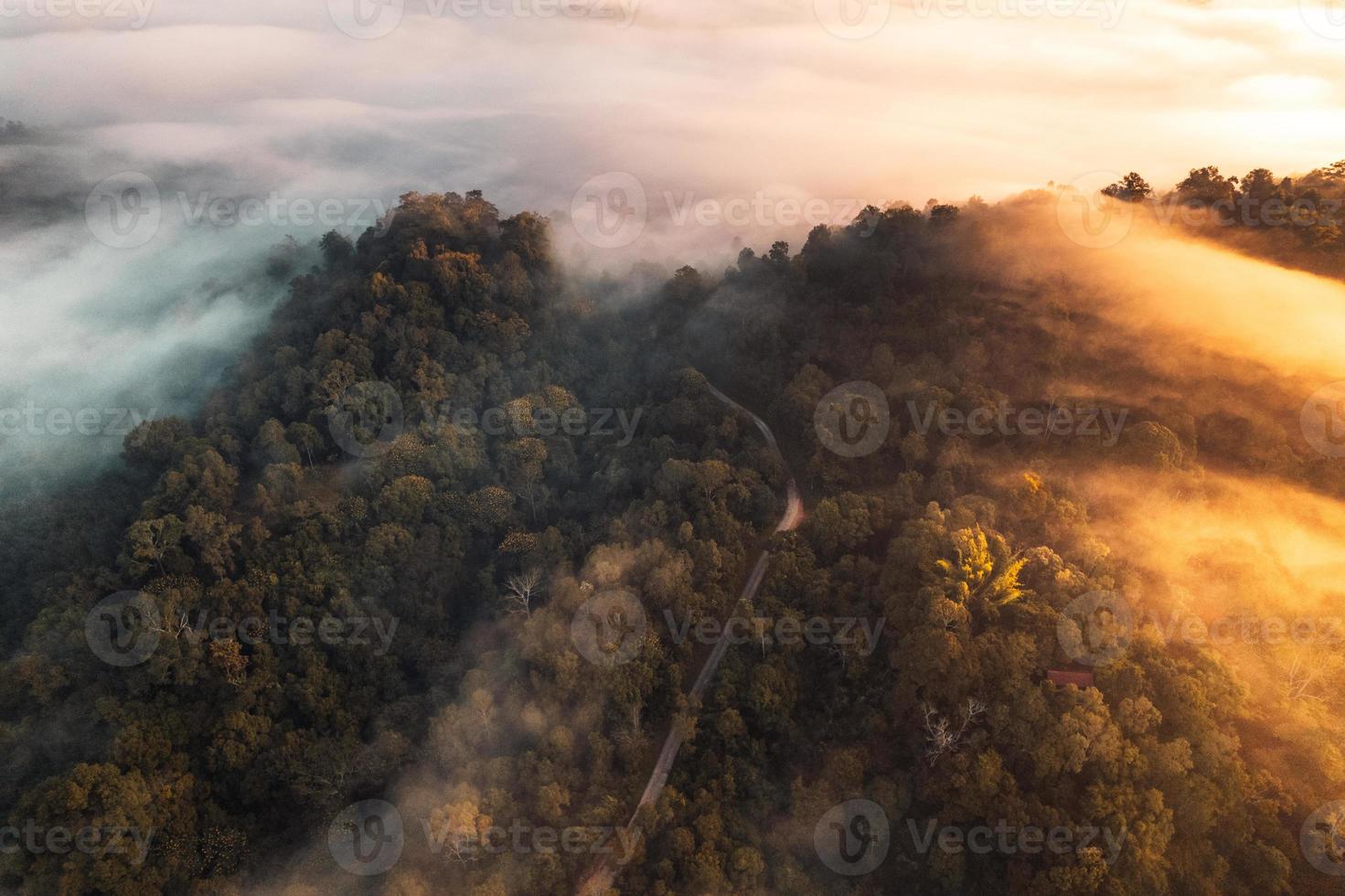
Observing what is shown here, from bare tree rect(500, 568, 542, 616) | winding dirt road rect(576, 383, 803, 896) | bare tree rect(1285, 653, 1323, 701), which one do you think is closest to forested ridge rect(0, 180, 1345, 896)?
bare tree rect(500, 568, 542, 616)

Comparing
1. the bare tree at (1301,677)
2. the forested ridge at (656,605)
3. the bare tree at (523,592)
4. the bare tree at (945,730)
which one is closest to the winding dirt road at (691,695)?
the forested ridge at (656,605)

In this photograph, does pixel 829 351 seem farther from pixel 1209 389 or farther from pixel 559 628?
pixel 559 628

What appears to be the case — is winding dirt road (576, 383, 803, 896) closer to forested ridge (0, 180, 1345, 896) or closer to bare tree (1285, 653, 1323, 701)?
forested ridge (0, 180, 1345, 896)

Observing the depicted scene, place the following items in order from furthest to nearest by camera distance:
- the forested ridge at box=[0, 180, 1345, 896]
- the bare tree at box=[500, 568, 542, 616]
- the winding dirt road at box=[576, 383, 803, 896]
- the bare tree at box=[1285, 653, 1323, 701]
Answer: the bare tree at box=[500, 568, 542, 616] → the winding dirt road at box=[576, 383, 803, 896] → the bare tree at box=[1285, 653, 1323, 701] → the forested ridge at box=[0, 180, 1345, 896]

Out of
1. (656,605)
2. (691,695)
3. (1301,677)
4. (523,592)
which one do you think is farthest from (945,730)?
(523,592)

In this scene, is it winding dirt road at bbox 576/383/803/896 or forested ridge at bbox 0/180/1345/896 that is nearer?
forested ridge at bbox 0/180/1345/896

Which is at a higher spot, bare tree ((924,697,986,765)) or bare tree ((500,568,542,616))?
bare tree ((924,697,986,765))
